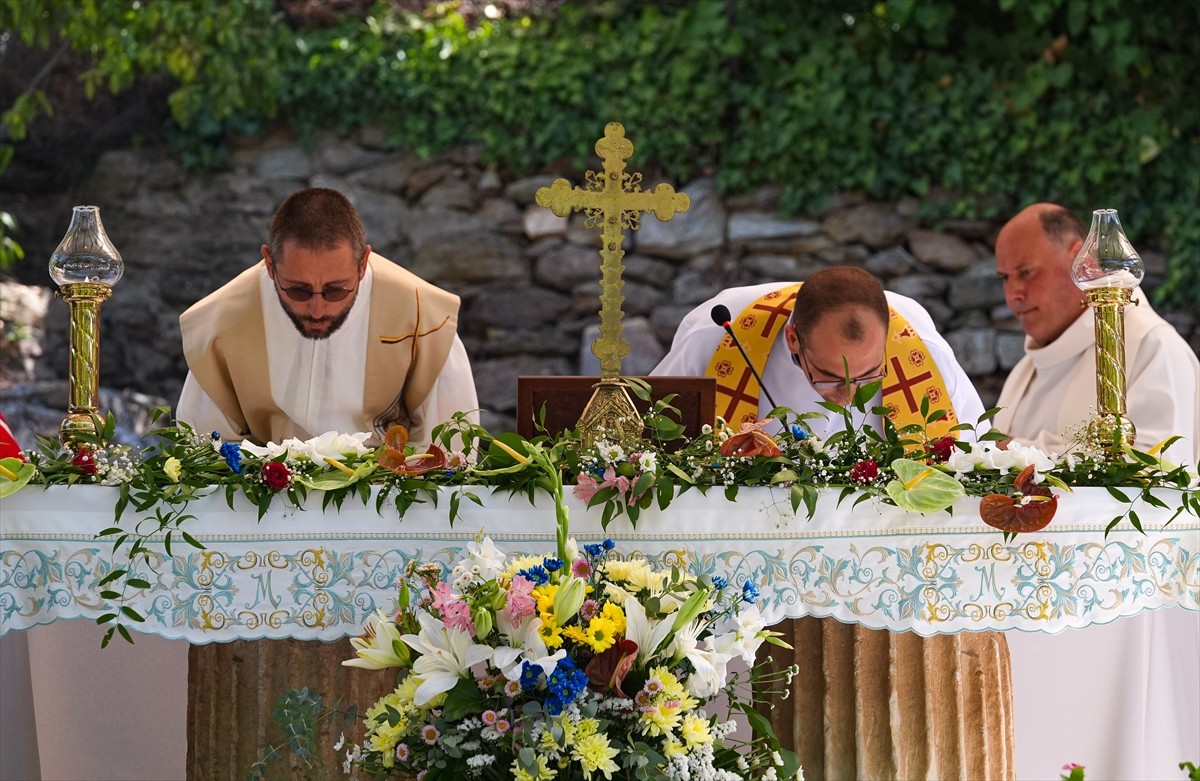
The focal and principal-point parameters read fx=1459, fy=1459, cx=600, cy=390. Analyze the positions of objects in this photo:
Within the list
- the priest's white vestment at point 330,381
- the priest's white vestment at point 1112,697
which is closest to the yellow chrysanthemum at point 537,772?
the priest's white vestment at point 1112,697

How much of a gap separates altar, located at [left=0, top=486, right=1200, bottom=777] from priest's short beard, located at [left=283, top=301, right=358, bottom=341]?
1.30 m

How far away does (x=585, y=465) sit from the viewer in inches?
117

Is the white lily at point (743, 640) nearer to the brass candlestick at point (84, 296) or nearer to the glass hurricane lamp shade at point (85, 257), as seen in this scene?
the brass candlestick at point (84, 296)

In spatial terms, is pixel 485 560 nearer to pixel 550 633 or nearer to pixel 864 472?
pixel 550 633

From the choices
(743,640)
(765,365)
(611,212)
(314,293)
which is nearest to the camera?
(743,640)

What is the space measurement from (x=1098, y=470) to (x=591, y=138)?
5.98 meters

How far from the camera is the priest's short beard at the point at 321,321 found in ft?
14.0

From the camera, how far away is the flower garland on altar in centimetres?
295

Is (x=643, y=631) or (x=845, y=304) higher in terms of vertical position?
(x=845, y=304)

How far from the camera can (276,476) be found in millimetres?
2951

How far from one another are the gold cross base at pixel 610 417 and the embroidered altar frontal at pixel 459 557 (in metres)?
0.18

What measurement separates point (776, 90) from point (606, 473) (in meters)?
6.16

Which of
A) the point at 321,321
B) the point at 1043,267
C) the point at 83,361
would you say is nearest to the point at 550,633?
the point at 83,361

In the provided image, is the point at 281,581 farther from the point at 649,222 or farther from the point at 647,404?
the point at 649,222
